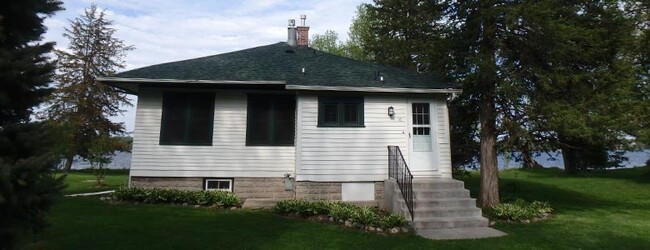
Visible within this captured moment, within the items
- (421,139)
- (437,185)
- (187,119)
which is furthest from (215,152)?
(437,185)

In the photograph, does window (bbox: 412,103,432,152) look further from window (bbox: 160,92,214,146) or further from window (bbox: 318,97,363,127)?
window (bbox: 160,92,214,146)

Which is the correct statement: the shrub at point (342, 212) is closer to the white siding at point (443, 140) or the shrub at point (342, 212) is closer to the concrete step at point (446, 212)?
the concrete step at point (446, 212)

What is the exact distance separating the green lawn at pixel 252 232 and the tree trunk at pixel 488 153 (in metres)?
1.65

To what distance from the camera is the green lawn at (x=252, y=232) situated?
261 inches

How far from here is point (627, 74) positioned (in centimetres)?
975

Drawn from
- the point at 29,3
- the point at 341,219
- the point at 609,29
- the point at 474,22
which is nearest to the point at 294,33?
the point at 474,22

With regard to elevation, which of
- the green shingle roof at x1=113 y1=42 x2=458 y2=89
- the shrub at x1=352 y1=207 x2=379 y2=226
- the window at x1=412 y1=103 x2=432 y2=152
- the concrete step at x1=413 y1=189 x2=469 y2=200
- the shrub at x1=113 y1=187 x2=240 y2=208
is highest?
the green shingle roof at x1=113 y1=42 x2=458 y2=89

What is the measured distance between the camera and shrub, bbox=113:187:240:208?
9.99m

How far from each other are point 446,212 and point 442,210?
11 centimetres

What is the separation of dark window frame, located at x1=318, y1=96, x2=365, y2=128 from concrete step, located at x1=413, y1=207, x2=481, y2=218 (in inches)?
123

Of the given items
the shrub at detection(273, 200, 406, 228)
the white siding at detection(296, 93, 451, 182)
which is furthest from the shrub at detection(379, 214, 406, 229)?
the white siding at detection(296, 93, 451, 182)

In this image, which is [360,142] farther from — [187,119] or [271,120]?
[187,119]

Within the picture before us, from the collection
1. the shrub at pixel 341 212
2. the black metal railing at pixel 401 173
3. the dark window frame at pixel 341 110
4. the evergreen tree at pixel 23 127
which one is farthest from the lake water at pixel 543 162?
the evergreen tree at pixel 23 127

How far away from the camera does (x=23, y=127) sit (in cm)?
451
